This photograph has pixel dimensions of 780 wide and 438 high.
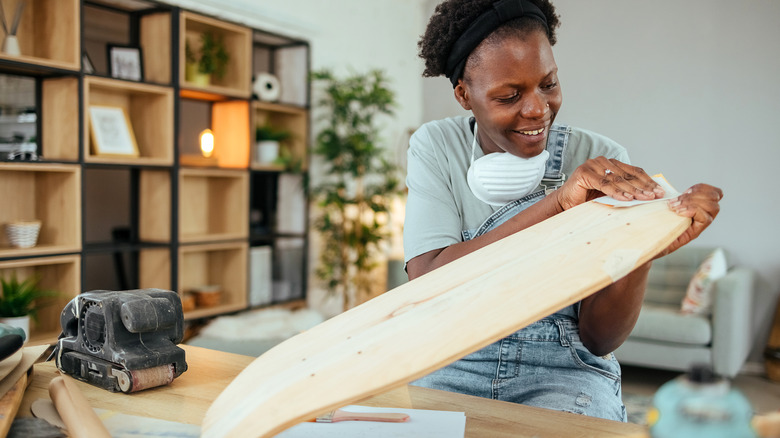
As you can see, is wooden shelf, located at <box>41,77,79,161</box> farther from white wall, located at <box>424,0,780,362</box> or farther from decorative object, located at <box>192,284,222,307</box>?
white wall, located at <box>424,0,780,362</box>

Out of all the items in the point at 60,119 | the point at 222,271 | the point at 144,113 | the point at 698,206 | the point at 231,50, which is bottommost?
the point at 222,271

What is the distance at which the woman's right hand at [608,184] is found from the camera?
2.88 feet

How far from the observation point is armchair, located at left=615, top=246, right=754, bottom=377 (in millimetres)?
3764

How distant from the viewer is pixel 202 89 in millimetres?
4004

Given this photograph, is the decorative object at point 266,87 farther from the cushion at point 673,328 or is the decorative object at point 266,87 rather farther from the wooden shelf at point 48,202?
the cushion at point 673,328

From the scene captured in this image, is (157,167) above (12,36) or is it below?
below

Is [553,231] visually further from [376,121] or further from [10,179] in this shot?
[376,121]

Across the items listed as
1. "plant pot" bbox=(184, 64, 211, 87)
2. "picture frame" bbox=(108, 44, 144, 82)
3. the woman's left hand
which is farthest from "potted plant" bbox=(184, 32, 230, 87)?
the woman's left hand

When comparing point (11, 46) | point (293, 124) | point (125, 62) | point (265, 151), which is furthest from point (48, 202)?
point (293, 124)

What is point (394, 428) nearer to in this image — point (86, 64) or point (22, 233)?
point (22, 233)

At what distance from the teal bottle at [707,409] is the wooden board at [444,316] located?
0.88 ft

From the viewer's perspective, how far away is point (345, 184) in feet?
16.1

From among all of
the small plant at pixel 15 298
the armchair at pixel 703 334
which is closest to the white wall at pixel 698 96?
the armchair at pixel 703 334

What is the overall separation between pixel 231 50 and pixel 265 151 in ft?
2.42
